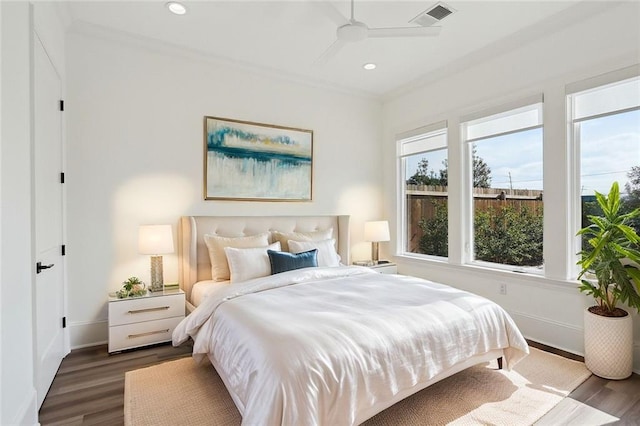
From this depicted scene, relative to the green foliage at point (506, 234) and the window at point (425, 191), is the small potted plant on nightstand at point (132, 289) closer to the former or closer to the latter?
the window at point (425, 191)

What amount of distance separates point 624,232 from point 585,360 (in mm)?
1041

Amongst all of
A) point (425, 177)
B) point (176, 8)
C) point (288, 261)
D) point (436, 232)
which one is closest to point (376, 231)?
point (436, 232)

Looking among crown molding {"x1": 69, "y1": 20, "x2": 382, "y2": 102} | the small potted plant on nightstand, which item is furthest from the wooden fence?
the small potted plant on nightstand

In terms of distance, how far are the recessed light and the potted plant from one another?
3.64m

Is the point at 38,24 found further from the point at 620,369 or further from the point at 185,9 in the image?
the point at 620,369

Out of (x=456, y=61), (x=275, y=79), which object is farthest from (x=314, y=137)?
(x=456, y=61)

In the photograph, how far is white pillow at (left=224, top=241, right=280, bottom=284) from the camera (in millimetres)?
3174

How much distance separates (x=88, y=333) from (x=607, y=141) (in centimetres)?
488

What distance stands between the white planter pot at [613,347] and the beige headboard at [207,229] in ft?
9.33

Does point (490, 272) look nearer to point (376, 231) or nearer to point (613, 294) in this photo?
point (613, 294)

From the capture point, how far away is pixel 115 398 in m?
2.25

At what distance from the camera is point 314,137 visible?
443 cm

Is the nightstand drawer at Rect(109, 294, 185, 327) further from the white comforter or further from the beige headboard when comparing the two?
the white comforter

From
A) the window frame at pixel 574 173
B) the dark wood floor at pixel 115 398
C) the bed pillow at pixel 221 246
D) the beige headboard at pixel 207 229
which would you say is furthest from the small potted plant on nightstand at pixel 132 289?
the window frame at pixel 574 173
